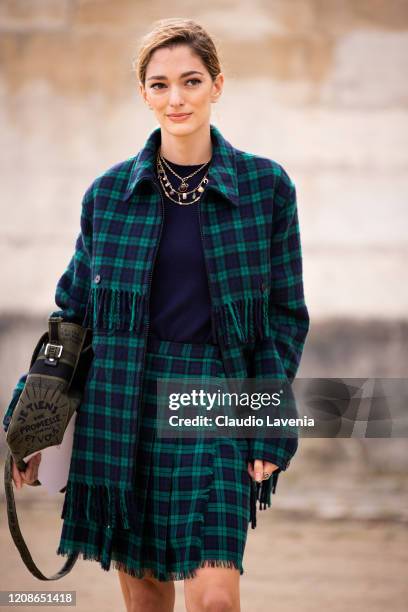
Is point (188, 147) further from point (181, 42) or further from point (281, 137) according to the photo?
Result: point (281, 137)

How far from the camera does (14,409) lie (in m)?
2.66

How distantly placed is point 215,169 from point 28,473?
36.5 inches

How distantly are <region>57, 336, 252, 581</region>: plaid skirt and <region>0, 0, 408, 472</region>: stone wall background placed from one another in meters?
3.47

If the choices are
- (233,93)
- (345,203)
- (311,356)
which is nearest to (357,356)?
(311,356)

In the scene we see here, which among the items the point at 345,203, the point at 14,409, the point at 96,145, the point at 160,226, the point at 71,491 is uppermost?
the point at 96,145

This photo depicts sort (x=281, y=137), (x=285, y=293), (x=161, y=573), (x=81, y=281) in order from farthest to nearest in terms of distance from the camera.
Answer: (x=281, y=137) < (x=81, y=281) < (x=285, y=293) < (x=161, y=573)

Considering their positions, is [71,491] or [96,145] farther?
[96,145]

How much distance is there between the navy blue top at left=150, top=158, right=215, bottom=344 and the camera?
2.58m

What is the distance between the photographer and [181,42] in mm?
2600

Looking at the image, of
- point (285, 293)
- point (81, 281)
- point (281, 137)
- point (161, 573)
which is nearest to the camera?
point (161, 573)

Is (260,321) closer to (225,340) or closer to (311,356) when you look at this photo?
(225,340)

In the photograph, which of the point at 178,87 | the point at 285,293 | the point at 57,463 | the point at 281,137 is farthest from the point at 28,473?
the point at 281,137

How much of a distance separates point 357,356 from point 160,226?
11.8 ft

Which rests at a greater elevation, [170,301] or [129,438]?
[170,301]
